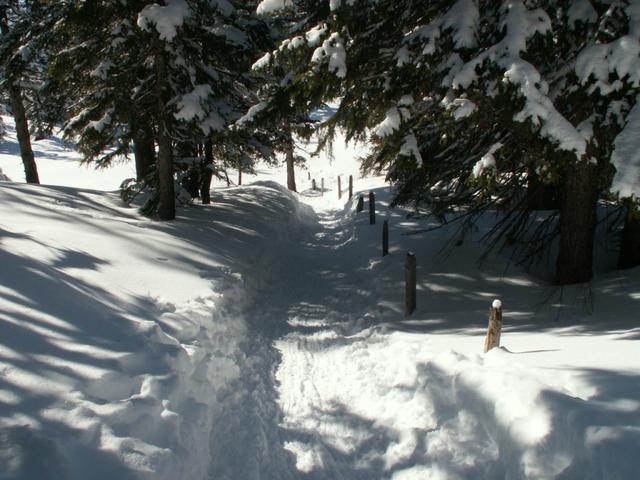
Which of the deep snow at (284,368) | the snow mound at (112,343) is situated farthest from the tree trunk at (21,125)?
the deep snow at (284,368)

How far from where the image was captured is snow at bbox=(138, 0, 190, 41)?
8398 millimetres

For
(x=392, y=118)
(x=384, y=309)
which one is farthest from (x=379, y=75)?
(x=384, y=309)

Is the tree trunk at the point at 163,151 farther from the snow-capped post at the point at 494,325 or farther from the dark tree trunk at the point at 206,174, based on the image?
the snow-capped post at the point at 494,325

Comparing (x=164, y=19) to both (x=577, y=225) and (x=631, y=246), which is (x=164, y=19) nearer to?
(x=577, y=225)

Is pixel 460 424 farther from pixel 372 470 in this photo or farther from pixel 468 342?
pixel 468 342

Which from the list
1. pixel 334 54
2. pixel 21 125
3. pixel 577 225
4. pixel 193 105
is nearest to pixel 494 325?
pixel 577 225

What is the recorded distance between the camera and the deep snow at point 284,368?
10.3ft

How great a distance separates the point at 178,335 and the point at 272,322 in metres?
2.22

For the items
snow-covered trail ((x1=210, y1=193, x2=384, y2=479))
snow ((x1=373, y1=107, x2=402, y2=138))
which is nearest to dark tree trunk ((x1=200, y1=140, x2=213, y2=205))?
snow-covered trail ((x1=210, y1=193, x2=384, y2=479))

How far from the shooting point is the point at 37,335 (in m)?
4.11

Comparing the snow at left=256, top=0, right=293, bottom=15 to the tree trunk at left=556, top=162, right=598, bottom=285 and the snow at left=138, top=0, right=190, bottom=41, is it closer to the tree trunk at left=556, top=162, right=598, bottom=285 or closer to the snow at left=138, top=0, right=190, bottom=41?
the snow at left=138, top=0, right=190, bottom=41

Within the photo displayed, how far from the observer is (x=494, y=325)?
4.62m

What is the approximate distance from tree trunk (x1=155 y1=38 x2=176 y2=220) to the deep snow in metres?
1.78

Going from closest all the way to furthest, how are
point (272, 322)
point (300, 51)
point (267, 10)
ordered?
point (267, 10), point (300, 51), point (272, 322)
